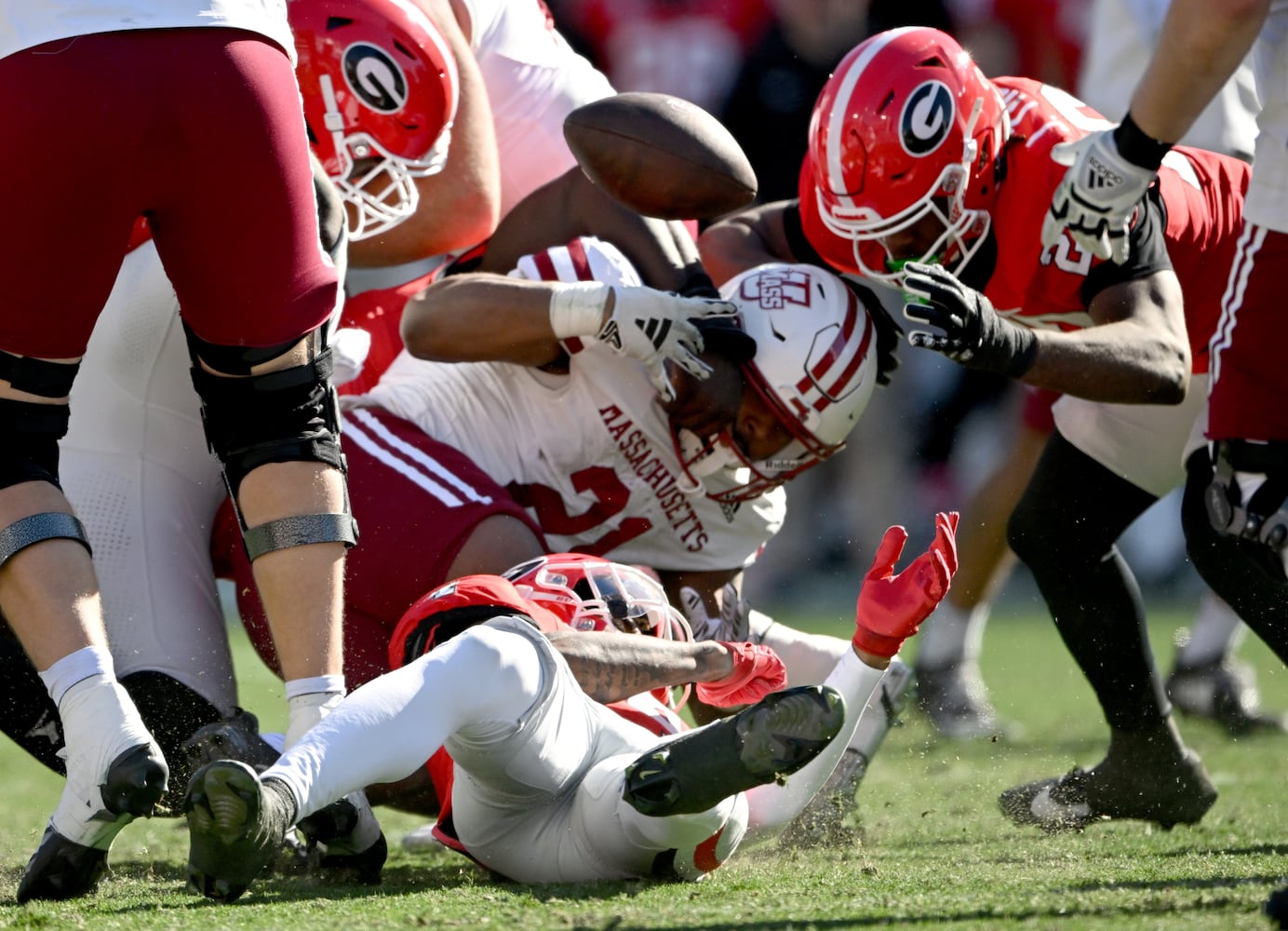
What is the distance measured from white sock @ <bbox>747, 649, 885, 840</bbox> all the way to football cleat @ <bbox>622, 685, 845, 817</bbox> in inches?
16.3

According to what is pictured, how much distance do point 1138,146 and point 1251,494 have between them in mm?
610

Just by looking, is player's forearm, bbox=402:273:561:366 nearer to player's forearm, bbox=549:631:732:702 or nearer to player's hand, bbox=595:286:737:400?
player's hand, bbox=595:286:737:400

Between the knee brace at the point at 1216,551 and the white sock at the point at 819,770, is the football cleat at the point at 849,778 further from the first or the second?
the knee brace at the point at 1216,551

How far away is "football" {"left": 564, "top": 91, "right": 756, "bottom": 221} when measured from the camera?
3.45 meters

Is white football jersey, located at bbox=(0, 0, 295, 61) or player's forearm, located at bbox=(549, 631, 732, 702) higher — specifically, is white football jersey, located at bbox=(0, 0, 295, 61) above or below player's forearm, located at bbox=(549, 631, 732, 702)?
above

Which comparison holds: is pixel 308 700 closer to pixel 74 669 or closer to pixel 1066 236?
pixel 74 669

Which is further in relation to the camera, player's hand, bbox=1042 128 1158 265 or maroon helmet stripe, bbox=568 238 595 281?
maroon helmet stripe, bbox=568 238 595 281

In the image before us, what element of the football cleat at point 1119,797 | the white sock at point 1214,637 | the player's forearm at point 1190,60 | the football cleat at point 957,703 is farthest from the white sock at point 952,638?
the player's forearm at point 1190,60

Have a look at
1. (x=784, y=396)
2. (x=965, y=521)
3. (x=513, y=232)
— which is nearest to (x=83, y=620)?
(x=784, y=396)

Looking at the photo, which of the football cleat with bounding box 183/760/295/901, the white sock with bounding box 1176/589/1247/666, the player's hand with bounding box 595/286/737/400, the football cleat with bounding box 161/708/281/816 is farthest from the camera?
the white sock with bounding box 1176/589/1247/666

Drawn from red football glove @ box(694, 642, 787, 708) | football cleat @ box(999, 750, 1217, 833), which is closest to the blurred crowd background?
football cleat @ box(999, 750, 1217, 833)

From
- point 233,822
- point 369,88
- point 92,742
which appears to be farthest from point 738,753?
point 369,88

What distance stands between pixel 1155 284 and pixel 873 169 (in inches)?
24.5

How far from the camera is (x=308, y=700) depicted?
242 cm
